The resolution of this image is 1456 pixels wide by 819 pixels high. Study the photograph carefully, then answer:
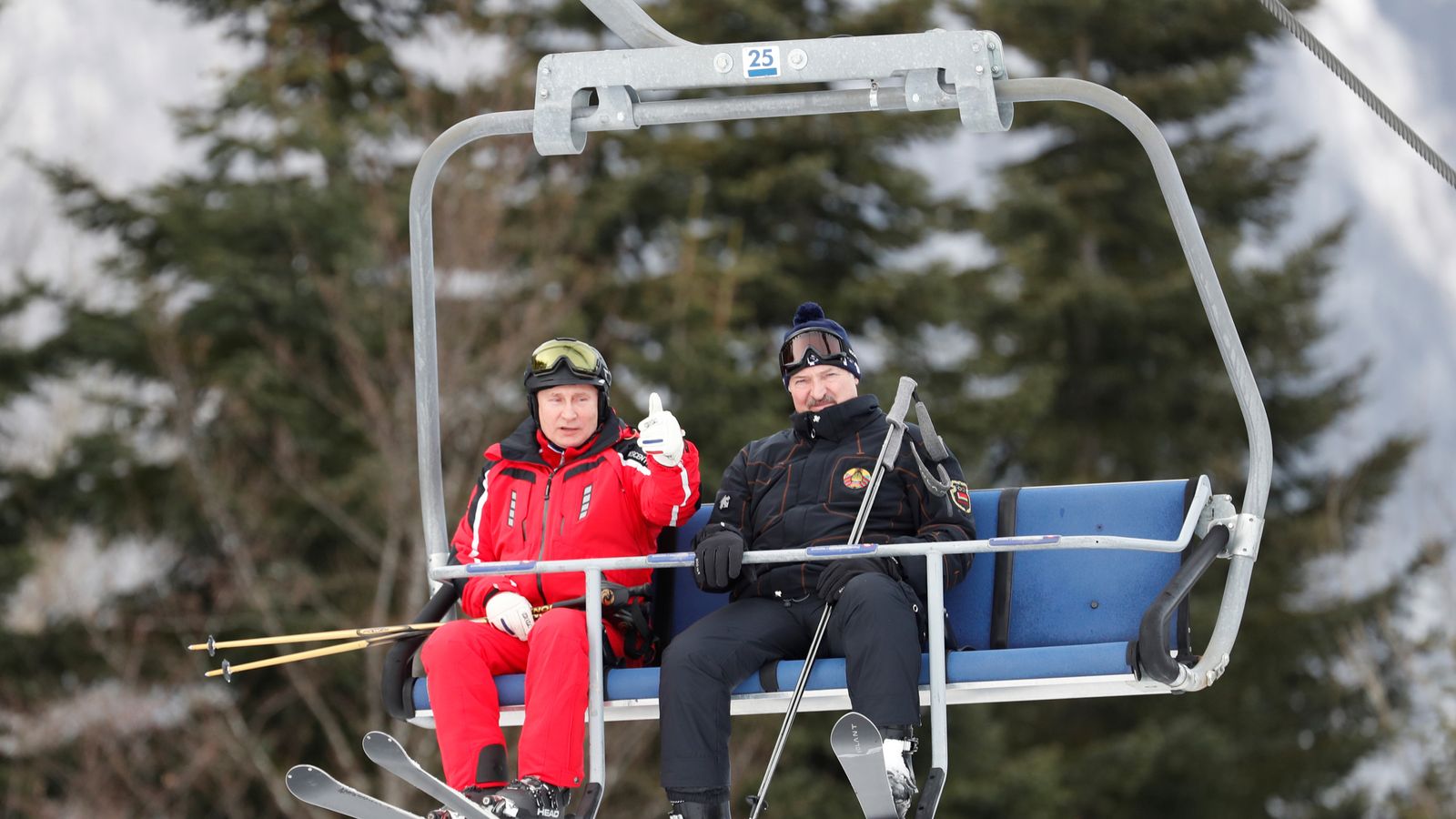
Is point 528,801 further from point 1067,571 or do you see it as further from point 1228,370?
point 1228,370

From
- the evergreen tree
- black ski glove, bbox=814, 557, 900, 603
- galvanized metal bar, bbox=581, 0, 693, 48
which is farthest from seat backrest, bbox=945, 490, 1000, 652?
the evergreen tree

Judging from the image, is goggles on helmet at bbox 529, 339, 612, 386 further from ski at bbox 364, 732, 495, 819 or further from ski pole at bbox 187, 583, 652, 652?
ski at bbox 364, 732, 495, 819

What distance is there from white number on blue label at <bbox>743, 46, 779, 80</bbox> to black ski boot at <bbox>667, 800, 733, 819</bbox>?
166 cm

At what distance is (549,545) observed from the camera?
484cm

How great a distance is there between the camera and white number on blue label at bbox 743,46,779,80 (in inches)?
162

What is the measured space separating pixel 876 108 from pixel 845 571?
116 centimetres

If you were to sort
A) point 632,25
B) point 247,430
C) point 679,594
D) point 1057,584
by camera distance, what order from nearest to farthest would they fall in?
point 632,25
point 1057,584
point 679,594
point 247,430

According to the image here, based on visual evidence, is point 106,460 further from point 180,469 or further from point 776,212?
point 776,212

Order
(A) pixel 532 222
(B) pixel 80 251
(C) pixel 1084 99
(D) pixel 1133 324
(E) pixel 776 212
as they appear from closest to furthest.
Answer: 1. (C) pixel 1084 99
2. (A) pixel 532 222
3. (E) pixel 776 212
4. (D) pixel 1133 324
5. (B) pixel 80 251

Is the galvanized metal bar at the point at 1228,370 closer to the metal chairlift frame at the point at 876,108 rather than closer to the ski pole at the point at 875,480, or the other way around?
the metal chairlift frame at the point at 876,108

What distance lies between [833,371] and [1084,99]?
1130 mm

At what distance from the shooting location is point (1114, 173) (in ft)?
67.7

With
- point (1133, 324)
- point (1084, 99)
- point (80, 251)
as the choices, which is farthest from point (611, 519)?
point (80, 251)

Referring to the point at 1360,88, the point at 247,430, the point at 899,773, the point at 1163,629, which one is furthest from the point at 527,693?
the point at 247,430
